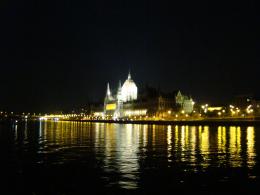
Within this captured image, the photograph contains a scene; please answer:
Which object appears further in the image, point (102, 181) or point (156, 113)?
point (156, 113)

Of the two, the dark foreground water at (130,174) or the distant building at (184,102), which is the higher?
the distant building at (184,102)

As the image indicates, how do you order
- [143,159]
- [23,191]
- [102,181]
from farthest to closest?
1. [143,159]
2. [102,181]
3. [23,191]

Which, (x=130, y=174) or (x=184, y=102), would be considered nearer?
(x=130, y=174)

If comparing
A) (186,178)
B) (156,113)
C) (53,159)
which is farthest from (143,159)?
(156,113)

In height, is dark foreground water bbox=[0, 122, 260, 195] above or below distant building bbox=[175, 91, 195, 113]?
below

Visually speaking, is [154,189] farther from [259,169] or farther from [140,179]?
[259,169]

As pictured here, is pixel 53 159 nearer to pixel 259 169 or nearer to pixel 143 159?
pixel 143 159

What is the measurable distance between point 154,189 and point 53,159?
12.4 meters

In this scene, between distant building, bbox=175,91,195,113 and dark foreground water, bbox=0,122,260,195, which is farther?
distant building, bbox=175,91,195,113

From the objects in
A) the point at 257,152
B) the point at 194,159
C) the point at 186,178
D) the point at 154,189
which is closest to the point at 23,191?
the point at 154,189

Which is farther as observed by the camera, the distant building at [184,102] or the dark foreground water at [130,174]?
the distant building at [184,102]

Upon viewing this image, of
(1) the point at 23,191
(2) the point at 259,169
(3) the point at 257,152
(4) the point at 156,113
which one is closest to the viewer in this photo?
(1) the point at 23,191

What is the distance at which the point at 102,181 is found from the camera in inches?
777

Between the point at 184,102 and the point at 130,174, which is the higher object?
the point at 184,102
